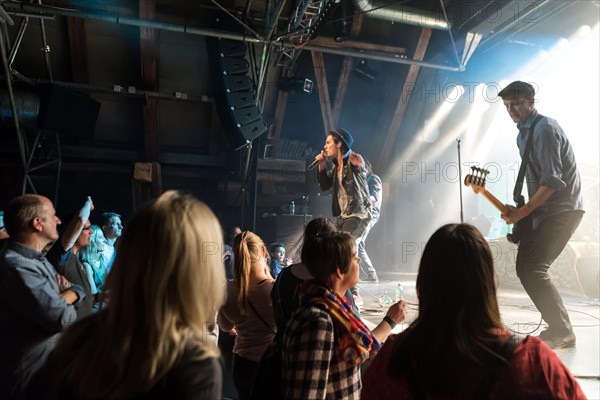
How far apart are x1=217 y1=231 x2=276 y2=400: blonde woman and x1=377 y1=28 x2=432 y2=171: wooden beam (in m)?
5.25

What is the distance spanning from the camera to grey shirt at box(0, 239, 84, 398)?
5.55ft

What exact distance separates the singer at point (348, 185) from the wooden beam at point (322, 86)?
2.69m

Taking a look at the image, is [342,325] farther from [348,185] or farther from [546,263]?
[348,185]

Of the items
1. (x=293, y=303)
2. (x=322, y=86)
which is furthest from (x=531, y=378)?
(x=322, y=86)

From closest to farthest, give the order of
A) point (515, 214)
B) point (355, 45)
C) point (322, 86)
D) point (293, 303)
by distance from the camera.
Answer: point (293, 303), point (515, 214), point (355, 45), point (322, 86)

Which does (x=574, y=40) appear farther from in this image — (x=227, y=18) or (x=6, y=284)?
(x=6, y=284)

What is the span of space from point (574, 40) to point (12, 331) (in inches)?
309

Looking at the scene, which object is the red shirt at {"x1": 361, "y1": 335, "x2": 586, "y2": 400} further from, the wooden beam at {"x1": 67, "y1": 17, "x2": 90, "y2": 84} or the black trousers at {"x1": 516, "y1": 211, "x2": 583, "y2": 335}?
the wooden beam at {"x1": 67, "y1": 17, "x2": 90, "y2": 84}

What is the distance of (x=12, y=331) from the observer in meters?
1.72

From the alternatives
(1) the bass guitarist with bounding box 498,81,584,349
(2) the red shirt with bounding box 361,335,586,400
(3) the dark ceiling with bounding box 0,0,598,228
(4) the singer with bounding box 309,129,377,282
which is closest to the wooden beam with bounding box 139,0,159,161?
(3) the dark ceiling with bounding box 0,0,598,228

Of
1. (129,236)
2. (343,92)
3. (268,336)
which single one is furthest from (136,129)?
(129,236)

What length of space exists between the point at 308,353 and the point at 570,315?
363 centimetres

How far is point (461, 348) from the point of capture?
0.90 meters

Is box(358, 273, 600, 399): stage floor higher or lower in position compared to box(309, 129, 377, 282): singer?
lower
